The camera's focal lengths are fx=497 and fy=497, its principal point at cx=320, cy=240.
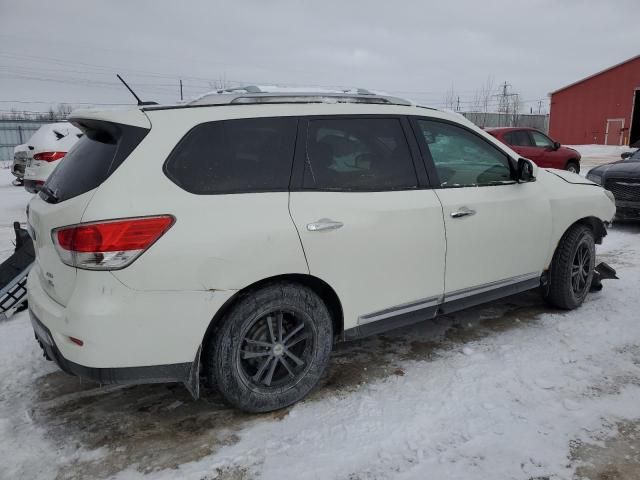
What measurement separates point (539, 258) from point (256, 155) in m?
2.62

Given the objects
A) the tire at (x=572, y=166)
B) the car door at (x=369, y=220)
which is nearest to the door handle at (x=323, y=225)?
the car door at (x=369, y=220)

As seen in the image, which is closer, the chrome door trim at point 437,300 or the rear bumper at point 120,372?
the rear bumper at point 120,372

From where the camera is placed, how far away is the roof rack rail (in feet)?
9.80

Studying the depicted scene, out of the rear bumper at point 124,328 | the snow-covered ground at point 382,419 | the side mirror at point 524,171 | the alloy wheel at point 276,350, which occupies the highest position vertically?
the side mirror at point 524,171

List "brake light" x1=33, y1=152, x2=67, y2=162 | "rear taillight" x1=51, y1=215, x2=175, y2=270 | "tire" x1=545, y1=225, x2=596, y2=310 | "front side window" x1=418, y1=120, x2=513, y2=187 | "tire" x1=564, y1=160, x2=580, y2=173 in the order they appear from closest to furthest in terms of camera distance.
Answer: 1. "rear taillight" x1=51, y1=215, x2=175, y2=270
2. "front side window" x1=418, y1=120, x2=513, y2=187
3. "tire" x1=545, y1=225, x2=596, y2=310
4. "brake light" x1=33, y1=152, x2=67, y2=162
5. "tire" x1=564, y1=160, x2=580, y2=173

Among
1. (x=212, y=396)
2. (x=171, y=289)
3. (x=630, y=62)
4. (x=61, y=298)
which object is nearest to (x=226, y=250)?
(x=171, y=289)

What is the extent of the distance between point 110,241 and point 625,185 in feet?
27.7

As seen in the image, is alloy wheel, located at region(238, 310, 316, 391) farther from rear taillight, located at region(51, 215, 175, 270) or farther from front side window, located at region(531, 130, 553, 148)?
front side window, located at region(531, 130, 553, 148)

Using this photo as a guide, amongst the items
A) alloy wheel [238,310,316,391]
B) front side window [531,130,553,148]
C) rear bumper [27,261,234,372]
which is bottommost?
alloy wheel [238,310,316,391]

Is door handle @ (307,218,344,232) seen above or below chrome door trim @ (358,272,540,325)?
above

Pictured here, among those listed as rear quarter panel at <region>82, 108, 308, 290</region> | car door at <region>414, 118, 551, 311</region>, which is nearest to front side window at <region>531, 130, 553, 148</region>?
car door at <region>414, 118, 551, 311</region>

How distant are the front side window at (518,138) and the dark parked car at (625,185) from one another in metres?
4.87

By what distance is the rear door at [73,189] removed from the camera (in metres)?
2.51

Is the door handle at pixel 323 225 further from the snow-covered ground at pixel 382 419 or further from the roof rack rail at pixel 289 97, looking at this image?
the snow-covered ground at pixel 382 419
